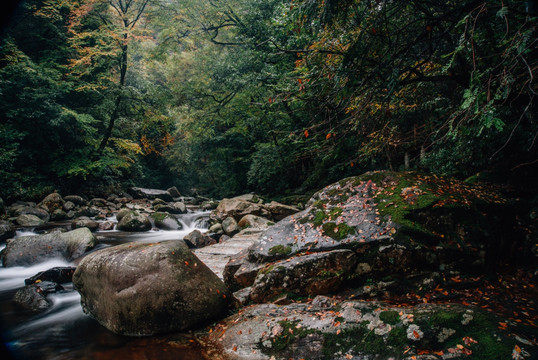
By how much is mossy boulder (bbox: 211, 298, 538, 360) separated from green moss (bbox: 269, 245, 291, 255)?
1093 millimetres

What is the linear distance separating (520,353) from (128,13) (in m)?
21.9

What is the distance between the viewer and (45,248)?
741 cm

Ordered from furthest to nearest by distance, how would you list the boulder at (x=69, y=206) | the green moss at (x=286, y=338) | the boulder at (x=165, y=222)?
the boulder at (x=69, y=206)
the boulder at (x=165, y=222)
the green moss at (x=286, y=338)

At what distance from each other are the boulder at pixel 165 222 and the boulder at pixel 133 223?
556 mm

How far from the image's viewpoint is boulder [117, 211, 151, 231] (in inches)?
465

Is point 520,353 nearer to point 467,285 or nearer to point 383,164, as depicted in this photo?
point 467,285

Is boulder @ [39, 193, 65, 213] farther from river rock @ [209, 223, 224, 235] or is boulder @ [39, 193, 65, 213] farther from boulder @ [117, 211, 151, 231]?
river rock @ [209, 223, 224, 235]

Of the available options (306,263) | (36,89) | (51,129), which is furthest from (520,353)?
(51,129)

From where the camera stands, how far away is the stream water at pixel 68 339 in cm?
334

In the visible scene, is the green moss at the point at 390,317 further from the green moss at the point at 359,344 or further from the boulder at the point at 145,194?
the boulder at the point at 145,194

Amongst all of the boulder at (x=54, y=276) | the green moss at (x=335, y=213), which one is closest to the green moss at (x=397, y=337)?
the green moss at (x=335, y=213)

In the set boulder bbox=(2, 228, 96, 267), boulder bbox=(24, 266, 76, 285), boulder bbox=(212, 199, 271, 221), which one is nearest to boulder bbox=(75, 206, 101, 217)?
boulder bbox=(2, 228, 96, 267)

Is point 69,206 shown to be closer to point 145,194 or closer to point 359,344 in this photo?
point 145,194

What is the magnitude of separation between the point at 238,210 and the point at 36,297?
7.83m
